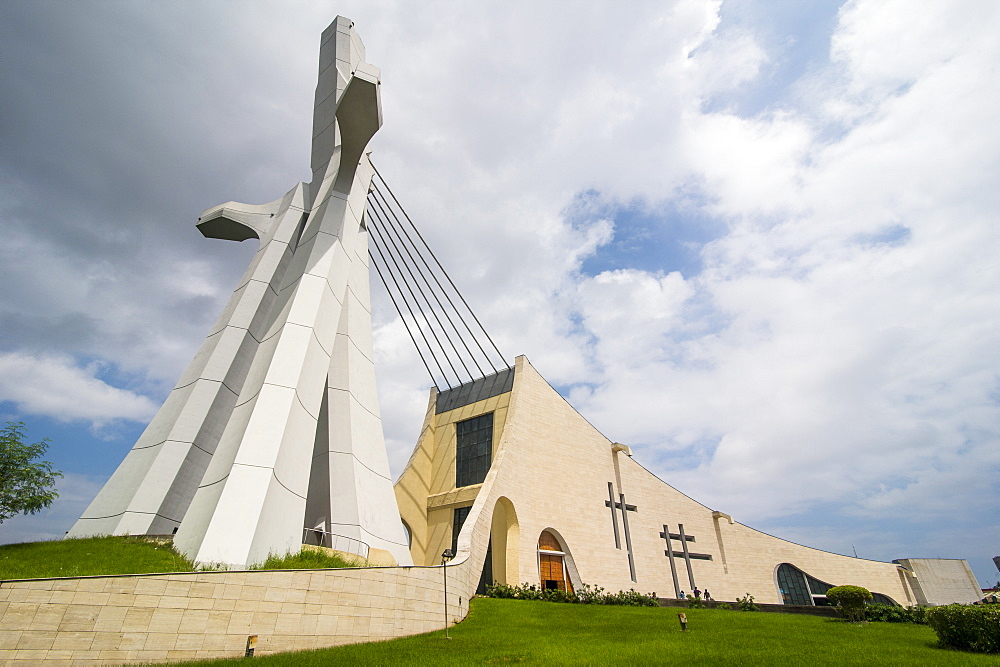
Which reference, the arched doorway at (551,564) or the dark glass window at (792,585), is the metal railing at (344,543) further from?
the dark glass window at (792,585)

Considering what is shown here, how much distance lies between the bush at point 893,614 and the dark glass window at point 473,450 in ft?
50.4

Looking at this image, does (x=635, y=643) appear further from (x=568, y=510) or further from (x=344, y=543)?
(x=568, y=510)

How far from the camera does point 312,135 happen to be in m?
19.5

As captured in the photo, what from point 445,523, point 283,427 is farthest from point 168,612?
point 445,523

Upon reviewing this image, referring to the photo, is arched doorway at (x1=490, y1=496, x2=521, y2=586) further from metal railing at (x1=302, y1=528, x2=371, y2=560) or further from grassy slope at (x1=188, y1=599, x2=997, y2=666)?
metal railing at (x1=302, y1=528, x2=371, y2=560)

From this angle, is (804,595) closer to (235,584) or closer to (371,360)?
(371,360)

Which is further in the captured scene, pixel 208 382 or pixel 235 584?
pixel 208 382

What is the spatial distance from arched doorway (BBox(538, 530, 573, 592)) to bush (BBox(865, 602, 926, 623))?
435 inches

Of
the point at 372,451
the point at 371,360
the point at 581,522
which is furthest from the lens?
the point at 581,522

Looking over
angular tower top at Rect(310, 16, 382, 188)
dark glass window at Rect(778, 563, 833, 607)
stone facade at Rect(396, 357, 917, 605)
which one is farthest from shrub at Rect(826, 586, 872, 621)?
angular tower top at Rect(310, 16, 382, 188)

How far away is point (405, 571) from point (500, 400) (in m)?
15.6

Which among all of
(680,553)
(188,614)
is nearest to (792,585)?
(680,553)

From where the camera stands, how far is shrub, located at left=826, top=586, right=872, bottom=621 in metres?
15.1

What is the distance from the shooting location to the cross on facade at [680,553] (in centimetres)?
2725
